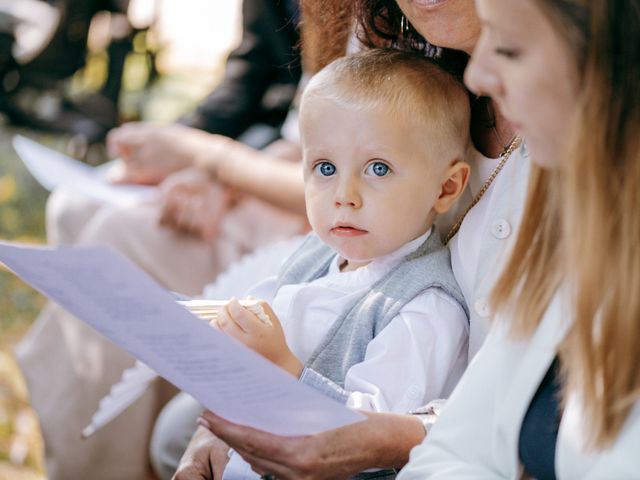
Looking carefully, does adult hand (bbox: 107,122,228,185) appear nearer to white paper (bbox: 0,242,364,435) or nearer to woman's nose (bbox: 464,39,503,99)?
white paper (bbox: 0,242,364,435)

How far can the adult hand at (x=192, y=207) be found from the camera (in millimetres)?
3064

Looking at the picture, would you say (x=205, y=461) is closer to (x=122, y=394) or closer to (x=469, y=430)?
(x=122, y=394)

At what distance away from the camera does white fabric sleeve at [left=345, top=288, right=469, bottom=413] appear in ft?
5.67

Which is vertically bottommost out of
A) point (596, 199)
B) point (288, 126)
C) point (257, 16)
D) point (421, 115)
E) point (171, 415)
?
point (171, 415)

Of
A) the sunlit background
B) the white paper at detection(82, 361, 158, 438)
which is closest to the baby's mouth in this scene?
the white paper at detection(82, 361, 158, 438)

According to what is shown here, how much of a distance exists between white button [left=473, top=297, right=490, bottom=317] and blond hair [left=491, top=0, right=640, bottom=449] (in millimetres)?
424

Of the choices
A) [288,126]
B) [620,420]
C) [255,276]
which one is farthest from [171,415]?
[620,420]

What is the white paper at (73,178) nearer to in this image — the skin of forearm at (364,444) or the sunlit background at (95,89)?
the sunlit background at (95,89)

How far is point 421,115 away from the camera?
5.96 ft

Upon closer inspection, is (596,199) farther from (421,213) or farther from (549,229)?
(421,213)

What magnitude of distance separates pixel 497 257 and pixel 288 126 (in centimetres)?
193

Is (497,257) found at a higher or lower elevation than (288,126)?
higher

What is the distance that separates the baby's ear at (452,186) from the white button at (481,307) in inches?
7.9

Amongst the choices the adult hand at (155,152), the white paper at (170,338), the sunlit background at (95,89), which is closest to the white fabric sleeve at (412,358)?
the white paper at (170,338)
